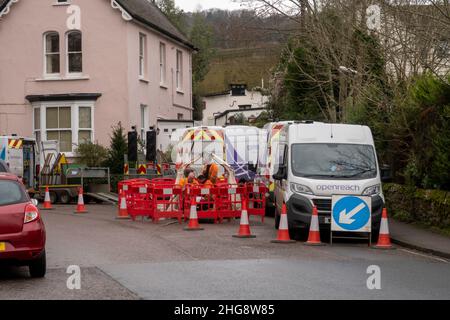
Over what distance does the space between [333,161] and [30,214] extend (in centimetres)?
815

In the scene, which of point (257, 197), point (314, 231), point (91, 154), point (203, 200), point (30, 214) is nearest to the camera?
point (30, 214)

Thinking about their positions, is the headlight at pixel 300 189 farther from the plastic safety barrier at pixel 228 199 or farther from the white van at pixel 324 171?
the plastic safety barrier at pixel 228 199

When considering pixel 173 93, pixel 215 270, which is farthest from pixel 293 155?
pixel 173 93

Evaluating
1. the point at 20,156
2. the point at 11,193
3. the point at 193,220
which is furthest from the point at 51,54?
the point at 11,193

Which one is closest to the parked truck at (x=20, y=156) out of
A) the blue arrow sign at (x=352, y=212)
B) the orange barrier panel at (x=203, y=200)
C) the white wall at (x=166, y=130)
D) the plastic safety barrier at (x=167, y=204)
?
the white wall at (x=166, y=130)

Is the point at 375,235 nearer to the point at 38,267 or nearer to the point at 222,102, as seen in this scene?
the point at 38,267

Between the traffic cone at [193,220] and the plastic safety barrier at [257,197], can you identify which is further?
the plastic safety barrier at [257,197]

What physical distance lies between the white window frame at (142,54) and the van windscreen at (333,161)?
802 inches

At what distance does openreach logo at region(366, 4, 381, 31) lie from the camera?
2322cm

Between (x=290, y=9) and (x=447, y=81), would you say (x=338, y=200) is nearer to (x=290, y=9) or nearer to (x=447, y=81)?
(x=447, y=81)

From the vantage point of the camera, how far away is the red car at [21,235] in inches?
454

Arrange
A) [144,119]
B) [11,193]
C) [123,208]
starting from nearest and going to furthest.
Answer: [11,193]
[123,208]
[144,119]

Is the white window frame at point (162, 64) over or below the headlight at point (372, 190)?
over

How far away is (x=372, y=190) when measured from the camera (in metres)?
17.5
